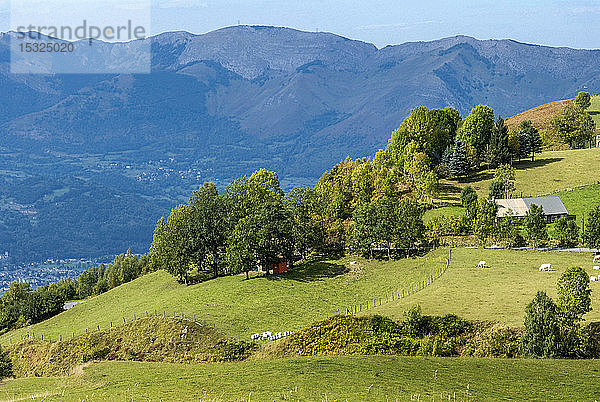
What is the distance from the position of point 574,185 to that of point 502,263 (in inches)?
1567

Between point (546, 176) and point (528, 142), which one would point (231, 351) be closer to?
point (546, 176)

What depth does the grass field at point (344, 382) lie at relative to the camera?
30062 mm

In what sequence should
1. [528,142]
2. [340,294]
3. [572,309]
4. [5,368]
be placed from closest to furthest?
[572,309] → [5,368] → [340,294] → [528,142]

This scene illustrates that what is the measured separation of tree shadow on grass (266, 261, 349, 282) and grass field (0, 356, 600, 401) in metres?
29.6

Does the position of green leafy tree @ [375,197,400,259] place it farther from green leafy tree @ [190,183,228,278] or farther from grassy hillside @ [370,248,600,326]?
green leafy tree @ [190,183,228,278]

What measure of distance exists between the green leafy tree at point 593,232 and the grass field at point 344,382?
1502 inches

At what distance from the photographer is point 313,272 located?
7262cm

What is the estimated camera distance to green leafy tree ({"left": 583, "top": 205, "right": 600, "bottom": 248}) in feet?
225

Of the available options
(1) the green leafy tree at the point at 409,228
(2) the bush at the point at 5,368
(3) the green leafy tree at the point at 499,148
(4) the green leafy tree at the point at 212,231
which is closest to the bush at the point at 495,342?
(1) the green leafy tree at the point at 409,228

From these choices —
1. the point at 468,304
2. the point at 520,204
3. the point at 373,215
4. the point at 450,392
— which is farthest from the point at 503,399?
the point at 520,204

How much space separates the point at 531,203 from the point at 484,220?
36.5 feet

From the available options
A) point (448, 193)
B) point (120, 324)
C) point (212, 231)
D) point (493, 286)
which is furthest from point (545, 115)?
point (120, 324)

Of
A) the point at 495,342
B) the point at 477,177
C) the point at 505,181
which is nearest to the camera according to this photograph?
the point at 495,342

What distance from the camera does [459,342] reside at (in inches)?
1657
